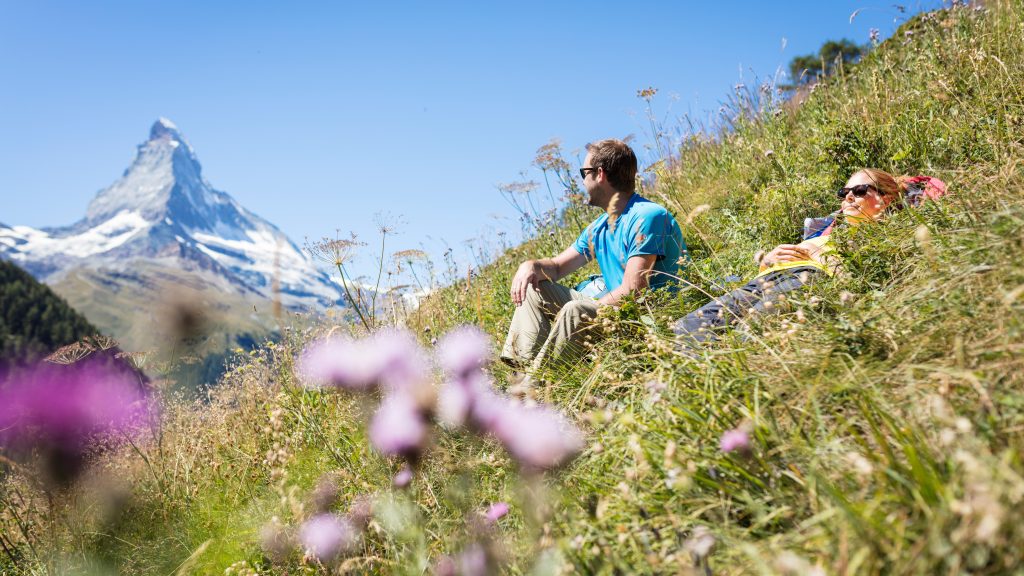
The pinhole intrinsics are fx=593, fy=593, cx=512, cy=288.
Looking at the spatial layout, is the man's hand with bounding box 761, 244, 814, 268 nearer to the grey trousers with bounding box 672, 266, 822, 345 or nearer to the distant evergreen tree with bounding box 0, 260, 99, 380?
the grey trousers with bounding box 672, 266, 822, 345

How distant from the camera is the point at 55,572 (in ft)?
8.82

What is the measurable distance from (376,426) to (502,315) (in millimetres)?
3258

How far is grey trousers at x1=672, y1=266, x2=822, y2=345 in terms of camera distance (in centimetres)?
251

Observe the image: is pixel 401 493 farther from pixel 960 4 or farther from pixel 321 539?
pixel 960 4

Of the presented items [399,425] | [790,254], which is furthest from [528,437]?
[790,254]

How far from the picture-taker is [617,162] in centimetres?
411

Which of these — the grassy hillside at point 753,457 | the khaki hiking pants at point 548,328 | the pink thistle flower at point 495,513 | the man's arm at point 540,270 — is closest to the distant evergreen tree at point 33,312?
the man's arm at point 540,270

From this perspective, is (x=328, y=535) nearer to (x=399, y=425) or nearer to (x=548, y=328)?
(x=399, y=425)

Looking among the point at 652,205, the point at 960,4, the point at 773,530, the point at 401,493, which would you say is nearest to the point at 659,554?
the point at 773,530

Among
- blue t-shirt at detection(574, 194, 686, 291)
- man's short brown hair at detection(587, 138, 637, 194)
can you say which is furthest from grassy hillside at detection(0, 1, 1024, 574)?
man's short brown hair at detection(587, 138, 637, 194)

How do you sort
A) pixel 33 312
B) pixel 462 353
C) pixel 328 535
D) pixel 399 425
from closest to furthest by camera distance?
pixel 399 425 < pixel 462 353 < pixel 328 535 < pixel 33 312

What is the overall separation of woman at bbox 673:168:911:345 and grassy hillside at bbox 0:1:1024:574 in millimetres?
129

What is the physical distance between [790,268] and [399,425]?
238cm

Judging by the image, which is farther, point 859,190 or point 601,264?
point 601,264
